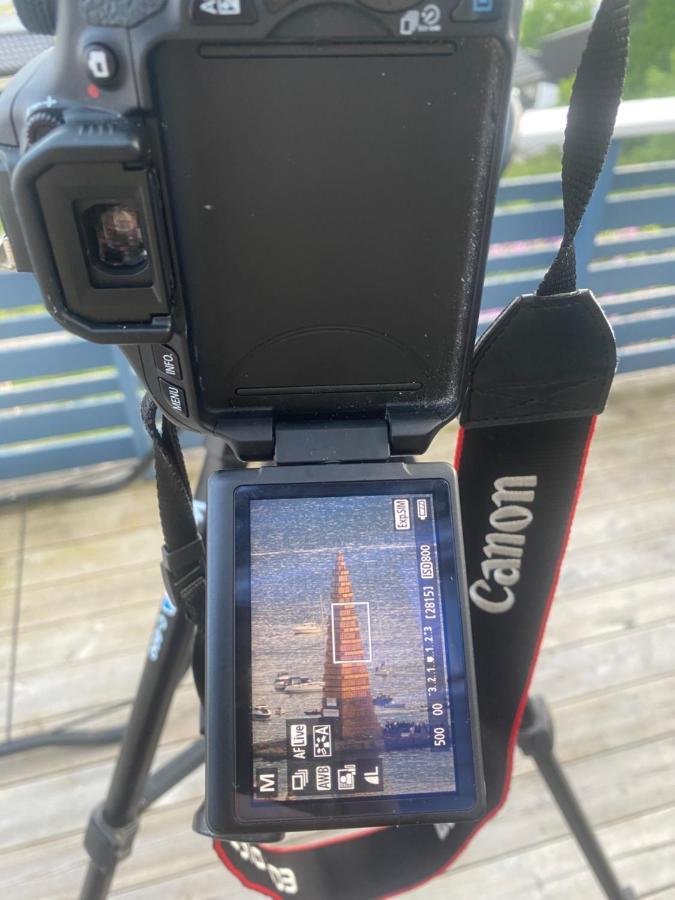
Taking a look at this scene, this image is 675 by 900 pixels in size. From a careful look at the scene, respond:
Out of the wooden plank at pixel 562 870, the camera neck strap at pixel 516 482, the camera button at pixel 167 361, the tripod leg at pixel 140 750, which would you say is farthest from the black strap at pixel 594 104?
the wooden plank at pixel 562 870

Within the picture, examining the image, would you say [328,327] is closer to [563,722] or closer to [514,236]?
[563,722]

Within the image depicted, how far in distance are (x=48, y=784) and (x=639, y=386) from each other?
1.53m

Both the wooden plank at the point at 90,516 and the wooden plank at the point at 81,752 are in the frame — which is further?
the wooden plank at the point at 90,516

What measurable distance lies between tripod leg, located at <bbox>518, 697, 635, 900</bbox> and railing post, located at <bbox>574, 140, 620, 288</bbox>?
3.63 feet

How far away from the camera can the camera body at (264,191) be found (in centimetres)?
27

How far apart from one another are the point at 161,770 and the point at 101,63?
75 centimetres

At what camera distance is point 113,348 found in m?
1.44

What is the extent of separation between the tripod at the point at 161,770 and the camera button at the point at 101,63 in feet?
1.06

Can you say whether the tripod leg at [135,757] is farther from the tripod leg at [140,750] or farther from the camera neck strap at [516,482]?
the camera neck strap at [516,482]

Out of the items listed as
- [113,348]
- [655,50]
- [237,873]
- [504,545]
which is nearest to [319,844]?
[237,873]

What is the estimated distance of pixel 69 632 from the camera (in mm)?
1210

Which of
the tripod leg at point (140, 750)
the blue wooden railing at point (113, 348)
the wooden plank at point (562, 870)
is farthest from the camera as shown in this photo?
the blue wooden railing at point (113, 348)

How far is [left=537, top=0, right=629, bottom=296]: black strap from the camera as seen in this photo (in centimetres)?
32

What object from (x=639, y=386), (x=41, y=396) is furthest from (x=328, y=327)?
(x=639, y=386)
